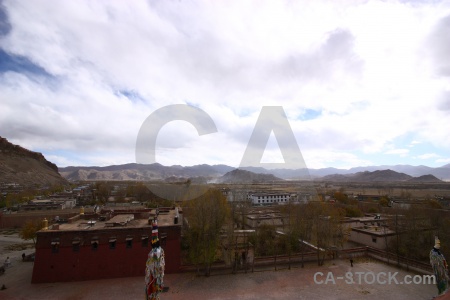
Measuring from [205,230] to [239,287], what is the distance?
606cm

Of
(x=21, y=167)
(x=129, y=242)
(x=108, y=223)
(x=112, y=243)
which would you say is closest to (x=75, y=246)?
(x=112, y=243)

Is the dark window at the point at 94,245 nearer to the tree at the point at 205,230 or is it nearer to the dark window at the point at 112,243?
the dark window at the point at 112,243

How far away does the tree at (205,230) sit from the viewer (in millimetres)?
24688

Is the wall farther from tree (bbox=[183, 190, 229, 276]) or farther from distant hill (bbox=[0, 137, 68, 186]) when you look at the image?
distant hill (bbox=[0, 137, 68, 186])

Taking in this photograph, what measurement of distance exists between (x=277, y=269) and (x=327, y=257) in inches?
266

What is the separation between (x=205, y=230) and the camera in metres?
25.8

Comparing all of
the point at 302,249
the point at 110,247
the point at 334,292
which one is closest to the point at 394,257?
the point at 302,249

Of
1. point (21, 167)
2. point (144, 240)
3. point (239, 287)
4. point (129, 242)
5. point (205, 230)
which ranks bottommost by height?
point (239, 287)

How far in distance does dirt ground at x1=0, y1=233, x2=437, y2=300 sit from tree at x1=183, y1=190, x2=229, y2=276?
165 centimetres

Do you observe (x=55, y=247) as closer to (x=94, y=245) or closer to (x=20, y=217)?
(x=94, y=245)

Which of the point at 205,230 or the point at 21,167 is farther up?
the point at 21,167

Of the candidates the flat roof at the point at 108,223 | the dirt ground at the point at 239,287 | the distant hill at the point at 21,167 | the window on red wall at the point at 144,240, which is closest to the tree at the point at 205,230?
the dirt ground at the point at 239,287

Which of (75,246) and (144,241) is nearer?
(75,246)

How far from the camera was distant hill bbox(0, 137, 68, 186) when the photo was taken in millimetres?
130125
